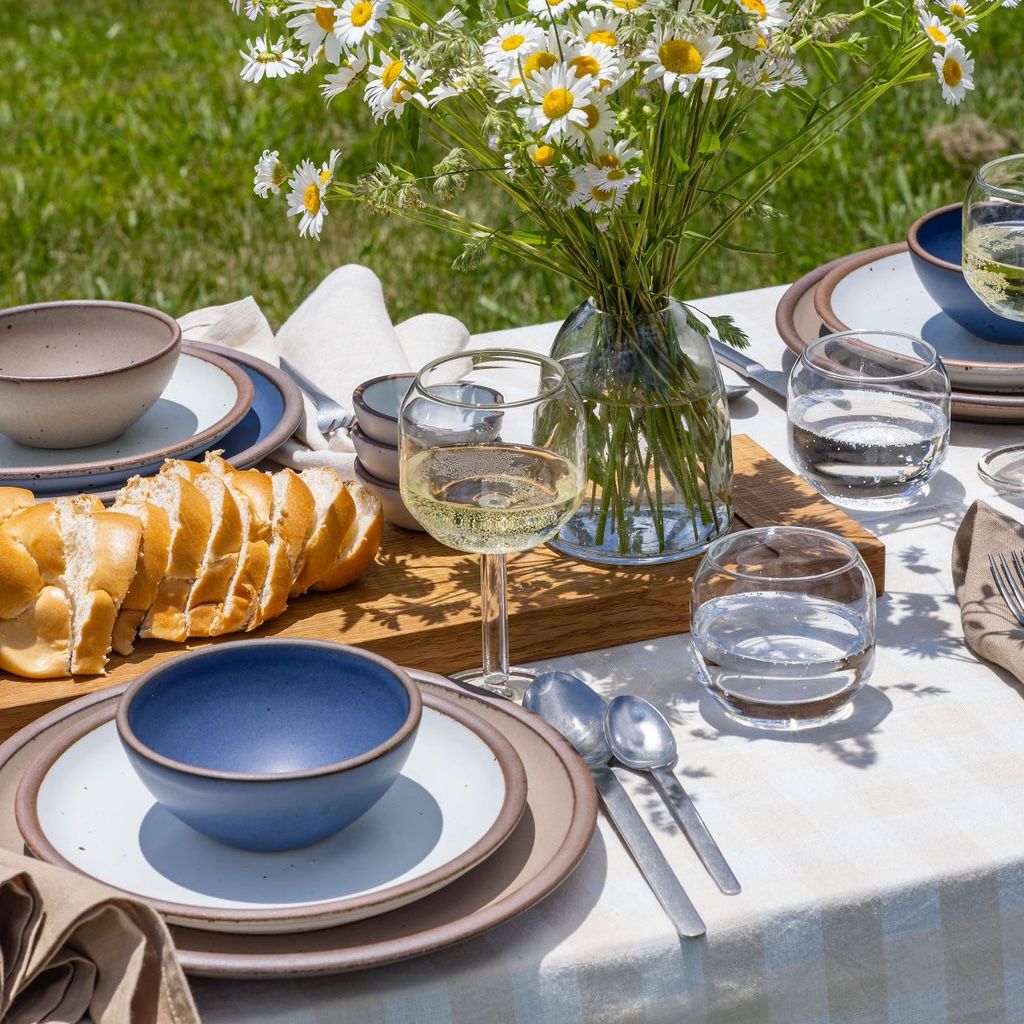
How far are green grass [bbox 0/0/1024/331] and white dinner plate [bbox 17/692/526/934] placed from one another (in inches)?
117

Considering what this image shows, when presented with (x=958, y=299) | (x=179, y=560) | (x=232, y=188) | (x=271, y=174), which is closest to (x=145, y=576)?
(x=179, y=560)

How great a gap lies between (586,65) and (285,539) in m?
0.54

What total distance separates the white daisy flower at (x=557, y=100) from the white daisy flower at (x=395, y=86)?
110mm

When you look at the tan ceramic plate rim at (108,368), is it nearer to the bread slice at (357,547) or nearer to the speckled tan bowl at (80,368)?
the speckled tan bowl at (80,368)

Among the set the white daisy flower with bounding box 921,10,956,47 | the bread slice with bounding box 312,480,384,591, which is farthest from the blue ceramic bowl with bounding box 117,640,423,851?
the white daisy flower with bounding box 921,10,956,47

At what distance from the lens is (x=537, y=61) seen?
1.27m

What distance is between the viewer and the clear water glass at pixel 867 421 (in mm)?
1747

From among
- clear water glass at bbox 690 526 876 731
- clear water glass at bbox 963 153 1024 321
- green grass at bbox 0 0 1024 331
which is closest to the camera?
clear water glass at bbox 690 526 876 731

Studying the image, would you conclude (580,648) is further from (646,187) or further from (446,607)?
(646,187)

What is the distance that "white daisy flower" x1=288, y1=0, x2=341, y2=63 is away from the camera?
1.33 meters

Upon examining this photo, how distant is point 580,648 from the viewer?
158 cm

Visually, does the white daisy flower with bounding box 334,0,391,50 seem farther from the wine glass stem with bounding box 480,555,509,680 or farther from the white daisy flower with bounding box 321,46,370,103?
the wine glass stem with bounding box 480,555,509,680

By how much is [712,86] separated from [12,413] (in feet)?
2.76

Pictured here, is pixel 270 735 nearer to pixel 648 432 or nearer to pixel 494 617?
pixel 494 617
